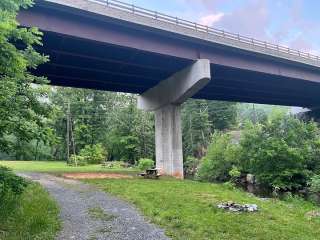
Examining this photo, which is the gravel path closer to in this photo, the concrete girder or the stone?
the stone

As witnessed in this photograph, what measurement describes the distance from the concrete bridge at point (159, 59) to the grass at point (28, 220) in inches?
535

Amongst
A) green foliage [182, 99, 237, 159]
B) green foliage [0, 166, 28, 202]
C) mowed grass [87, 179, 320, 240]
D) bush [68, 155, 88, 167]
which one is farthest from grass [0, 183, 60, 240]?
green foliage [182, 99, 237, 159]

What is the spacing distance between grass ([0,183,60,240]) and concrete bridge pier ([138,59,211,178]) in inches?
799

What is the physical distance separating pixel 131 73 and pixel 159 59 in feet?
14.0

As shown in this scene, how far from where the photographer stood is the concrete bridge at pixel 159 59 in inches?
970

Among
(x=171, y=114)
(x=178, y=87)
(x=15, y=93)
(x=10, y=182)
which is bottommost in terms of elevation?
(x=10, y=182)

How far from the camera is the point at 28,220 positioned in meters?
10.4

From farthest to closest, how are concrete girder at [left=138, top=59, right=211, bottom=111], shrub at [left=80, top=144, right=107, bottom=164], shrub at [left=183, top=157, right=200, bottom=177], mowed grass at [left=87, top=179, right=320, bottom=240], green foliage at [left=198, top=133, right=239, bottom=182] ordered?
shrub at [left=183, top=157, right=200, bottom=177] → shrub at [left=80, top=144, right=107, bottom=164] → green foliage at [left=198, top=133, right=239, bottom=182] → concrete girder at [left=138, top=59, right=211, bottom=111] → mowed grass at [left=87, top=179, right=320, bottom=240]

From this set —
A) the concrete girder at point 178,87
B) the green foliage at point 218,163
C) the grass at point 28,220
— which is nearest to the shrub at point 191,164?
the concrete girder at point 178,87

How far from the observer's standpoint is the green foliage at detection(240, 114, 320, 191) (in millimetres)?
27469

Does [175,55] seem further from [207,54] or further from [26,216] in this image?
[26,216]

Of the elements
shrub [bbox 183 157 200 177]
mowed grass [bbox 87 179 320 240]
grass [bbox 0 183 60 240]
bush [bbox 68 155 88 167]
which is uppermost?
bush [bbox 68 155 88 167]

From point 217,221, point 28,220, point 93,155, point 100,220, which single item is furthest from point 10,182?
point 93,155

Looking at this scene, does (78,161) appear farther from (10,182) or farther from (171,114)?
(10,182)
